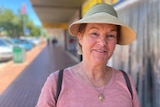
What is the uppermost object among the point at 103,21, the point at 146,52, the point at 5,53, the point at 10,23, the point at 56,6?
the point at 10,23

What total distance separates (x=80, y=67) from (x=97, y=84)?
6.2 inches

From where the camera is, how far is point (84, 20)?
1468 millimetres

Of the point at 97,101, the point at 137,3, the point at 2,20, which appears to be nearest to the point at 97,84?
the point at 97,101

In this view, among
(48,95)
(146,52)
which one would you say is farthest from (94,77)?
(146,52)

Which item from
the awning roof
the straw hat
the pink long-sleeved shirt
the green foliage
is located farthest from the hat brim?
the green foliage

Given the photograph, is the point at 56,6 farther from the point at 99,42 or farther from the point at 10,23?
the point at 10,23

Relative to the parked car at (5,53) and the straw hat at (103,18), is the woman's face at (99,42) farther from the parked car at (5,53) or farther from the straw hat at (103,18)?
the parked car at (5,53)

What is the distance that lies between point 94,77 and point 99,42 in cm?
24

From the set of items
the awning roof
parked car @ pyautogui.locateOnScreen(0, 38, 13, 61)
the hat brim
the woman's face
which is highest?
the awning roof

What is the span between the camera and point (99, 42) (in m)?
1.43

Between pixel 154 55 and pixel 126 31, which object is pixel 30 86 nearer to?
pixel 154 55

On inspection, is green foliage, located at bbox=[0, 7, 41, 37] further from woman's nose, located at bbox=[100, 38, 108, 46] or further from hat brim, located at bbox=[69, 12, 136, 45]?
woman's nose, located at bbox=[100, 38, 108, 46]

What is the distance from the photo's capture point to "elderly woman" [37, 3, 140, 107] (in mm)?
1390

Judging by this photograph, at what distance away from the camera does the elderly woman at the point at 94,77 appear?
4.56 ft
